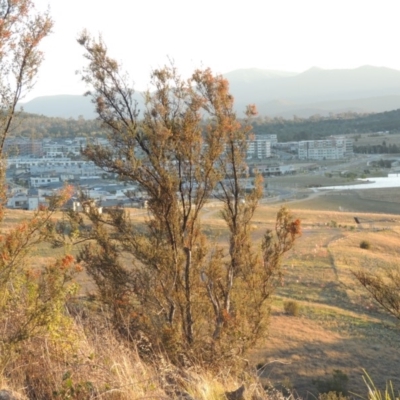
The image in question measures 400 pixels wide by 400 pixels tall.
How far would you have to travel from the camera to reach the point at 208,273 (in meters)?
8.59

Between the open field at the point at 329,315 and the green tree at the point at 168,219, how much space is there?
887 mm

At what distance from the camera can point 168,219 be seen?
8000 millimetres

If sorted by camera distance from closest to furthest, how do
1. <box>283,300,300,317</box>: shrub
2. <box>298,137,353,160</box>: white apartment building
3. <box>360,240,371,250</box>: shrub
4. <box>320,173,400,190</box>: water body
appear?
<box>283,300,300,317</box>: shrub < <box>360,240,371,250</box>: shrub < <box>320,173,400,190</box>: water body < <box>298,137,353,160</box>: white apartment building

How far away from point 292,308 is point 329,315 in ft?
4.09

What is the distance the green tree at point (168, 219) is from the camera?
7.70 meters

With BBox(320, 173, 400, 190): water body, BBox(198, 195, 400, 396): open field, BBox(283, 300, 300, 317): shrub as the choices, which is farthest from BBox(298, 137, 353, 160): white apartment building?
BBox(283, 300, 300, 317): shrub

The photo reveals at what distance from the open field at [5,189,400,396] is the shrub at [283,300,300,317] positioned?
8.7 inches

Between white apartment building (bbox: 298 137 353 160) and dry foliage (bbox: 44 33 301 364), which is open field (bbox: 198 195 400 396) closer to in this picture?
dry foliage (bbox: 44 33 301 364)

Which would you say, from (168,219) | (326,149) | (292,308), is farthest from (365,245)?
(326,149)

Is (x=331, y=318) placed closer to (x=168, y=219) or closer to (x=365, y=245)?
(x=168, y=219)

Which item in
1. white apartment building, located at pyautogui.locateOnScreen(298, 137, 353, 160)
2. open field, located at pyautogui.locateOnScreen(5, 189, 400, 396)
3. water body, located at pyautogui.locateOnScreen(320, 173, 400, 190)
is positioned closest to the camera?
open field, located at pyautogui.locateOnScreen(5, 189, 400, 396)

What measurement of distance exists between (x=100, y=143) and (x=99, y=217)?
1.25 metres

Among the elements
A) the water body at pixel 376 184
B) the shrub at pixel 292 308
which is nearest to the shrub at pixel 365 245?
the shrub at pixel 292 308

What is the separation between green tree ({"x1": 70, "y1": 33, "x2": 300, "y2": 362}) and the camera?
7.70 meters
